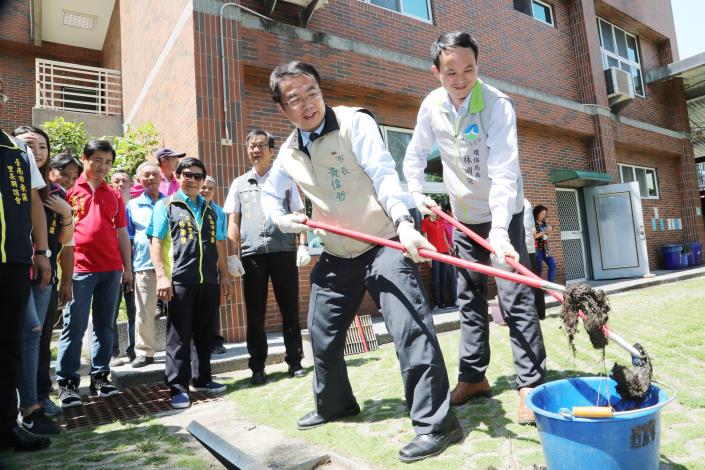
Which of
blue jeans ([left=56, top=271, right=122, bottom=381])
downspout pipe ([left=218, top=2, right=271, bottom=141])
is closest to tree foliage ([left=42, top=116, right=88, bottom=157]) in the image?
downspout pipe ([left=218, top=2, right=271, bottom=141])

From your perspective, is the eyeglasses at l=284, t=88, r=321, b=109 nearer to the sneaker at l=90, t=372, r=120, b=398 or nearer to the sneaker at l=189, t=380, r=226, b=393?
the sneaker at l=189, t=380, r=226, b=393

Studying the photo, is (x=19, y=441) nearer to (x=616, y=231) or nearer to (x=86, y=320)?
(x=86, y=320)

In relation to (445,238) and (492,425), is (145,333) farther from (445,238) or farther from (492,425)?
(445,238)

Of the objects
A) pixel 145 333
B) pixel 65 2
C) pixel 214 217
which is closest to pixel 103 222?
pixel 214 217

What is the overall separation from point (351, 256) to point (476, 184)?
89cm

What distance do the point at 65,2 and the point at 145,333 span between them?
Result: 11.7 m

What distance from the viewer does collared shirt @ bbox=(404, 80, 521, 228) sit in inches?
99.7

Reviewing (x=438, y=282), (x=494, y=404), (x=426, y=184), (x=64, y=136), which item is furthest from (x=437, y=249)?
(x=64, y=136)

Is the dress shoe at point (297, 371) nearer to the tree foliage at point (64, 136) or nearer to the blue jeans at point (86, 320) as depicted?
the blue jeans at point (86, 320)

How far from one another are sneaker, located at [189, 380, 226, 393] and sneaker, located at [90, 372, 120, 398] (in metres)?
0.68

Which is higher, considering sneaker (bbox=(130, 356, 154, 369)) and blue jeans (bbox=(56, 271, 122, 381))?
blue jeans (bbox=(56, 271, 122, 381))

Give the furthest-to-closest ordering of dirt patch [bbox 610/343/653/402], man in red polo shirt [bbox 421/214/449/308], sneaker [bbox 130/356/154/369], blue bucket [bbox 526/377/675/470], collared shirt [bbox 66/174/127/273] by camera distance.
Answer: man in red polo shirt [bbox 421/214/449/308] → sneaker [bbox 130/356/154/369] → collared shirt [bbox 66/174/127/273] → dirt patch [bbox 610/343/653/402] → blue bucket [bbox 526/377/675/470]

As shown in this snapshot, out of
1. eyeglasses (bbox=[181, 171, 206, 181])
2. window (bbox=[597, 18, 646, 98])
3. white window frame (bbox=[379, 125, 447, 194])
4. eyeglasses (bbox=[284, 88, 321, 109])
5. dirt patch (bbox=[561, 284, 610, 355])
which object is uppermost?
window (bbox=[597, 18, 646, 98])

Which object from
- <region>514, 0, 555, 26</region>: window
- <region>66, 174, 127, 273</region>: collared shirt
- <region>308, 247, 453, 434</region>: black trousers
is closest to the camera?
<region>308, 247, 453, 434</region>: black trousers
